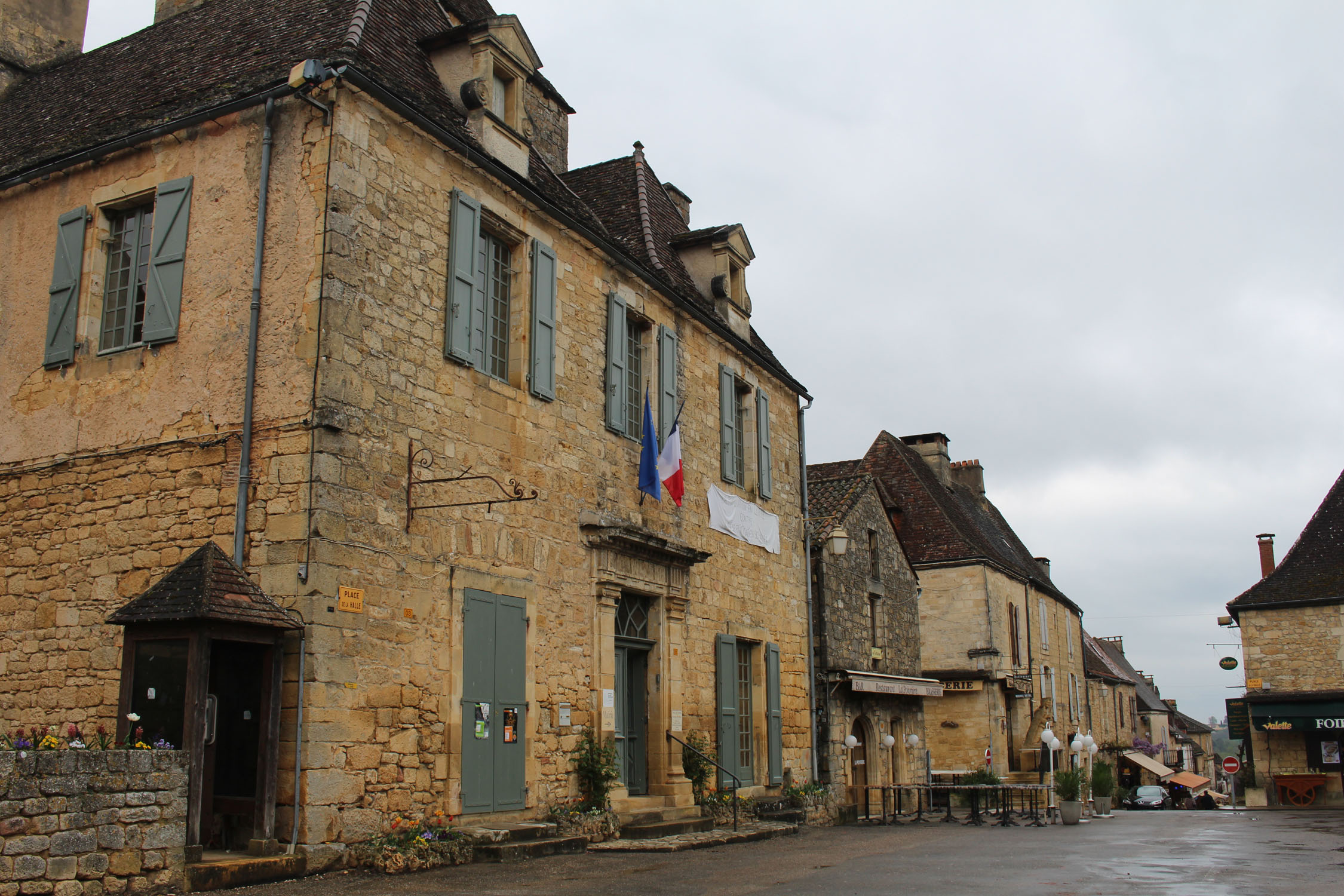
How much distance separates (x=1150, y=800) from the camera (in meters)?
31.9

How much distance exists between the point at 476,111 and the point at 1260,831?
528 inches

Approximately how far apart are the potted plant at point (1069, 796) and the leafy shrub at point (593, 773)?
30.7 ft

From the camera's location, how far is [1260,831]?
15.0 m

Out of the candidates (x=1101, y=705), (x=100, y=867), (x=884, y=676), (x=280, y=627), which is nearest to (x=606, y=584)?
(x=280, y=627)

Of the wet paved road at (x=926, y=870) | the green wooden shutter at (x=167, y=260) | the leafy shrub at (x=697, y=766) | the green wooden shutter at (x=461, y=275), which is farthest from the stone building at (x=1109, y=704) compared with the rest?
the green wooden shutter at (x=167, y=260)

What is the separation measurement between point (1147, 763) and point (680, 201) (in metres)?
28.6

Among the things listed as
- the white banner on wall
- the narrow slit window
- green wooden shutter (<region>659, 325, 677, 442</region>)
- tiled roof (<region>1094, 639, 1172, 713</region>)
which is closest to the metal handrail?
the white banner on wall

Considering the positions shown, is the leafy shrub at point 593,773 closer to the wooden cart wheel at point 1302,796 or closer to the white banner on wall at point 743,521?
the white banner on wall at point 743,521

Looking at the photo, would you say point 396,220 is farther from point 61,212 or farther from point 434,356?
point 61,212

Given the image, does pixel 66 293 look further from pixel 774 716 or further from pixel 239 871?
pixel 774 716

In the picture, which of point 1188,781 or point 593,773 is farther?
point 1188,781

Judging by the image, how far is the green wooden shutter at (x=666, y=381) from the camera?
13109mm

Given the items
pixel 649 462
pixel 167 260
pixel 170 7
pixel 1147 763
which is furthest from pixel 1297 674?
pixel 170 7

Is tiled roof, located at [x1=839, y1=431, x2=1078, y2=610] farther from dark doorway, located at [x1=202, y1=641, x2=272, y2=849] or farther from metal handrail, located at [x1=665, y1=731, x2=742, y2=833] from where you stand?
dark doorway, located at [x1=202, y1=641, x2=272, y2=849]
